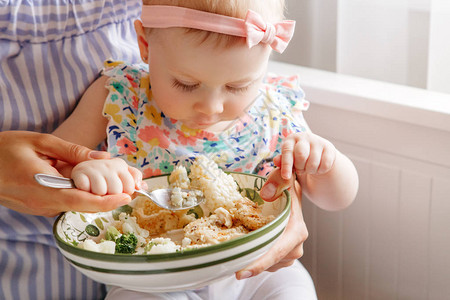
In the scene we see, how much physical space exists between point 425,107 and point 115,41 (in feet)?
2.25

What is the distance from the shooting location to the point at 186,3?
→ 107 centimetres

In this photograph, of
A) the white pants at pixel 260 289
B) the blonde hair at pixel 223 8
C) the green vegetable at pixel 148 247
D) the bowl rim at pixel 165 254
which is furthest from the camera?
the white pants at pixel 260 289

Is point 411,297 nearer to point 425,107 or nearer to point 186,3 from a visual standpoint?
point 425,107

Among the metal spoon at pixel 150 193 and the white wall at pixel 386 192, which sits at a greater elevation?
the metal spoon at pixel 150 193

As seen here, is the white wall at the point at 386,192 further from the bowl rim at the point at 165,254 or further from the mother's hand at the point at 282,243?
the bowl rim at the point at 165,254

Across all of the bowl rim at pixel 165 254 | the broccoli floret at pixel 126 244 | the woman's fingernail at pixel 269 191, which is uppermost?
the bowl rim at pixel 165 254

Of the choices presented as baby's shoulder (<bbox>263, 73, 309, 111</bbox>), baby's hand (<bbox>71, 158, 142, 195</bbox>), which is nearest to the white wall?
baby's shoulder (<bbox>263, 73, 309, 111</bbox>)

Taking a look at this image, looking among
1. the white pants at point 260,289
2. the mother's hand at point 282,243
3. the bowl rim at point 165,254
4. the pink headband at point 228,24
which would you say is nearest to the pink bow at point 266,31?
the pink headband at point 228,24

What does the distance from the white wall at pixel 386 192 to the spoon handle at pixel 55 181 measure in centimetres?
74

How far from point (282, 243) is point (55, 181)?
403 millimetres

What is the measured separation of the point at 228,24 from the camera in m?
1.04

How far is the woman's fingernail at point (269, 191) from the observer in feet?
3.42

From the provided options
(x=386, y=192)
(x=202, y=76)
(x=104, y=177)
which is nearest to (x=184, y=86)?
(x=202, y=76)

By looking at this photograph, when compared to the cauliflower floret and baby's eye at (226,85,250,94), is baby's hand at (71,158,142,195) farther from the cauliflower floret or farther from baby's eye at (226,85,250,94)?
baby's eye at (226,85,250,94)
